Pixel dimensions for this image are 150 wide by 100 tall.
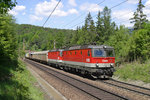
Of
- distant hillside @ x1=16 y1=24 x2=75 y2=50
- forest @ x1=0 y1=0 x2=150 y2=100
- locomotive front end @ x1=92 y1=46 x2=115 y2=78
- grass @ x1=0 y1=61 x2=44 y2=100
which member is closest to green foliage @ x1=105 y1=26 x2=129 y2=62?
forest @ x1=0 y1=0 x2=150 y2=100

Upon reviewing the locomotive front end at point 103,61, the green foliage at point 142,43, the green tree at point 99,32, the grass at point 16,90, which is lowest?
the grass at point 16,90

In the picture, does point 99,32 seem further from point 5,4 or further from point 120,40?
point 5,4

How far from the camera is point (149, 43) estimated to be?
1961 cm

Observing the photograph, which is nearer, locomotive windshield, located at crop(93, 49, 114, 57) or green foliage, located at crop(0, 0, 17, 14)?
green foliage, located at crop(0, 0, 17, 14)

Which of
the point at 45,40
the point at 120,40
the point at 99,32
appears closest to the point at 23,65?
the point at 120,40

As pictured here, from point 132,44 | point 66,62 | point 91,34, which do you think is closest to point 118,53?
point 132,44

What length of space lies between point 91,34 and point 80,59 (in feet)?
141

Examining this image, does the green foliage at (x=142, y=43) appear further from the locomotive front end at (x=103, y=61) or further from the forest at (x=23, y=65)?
the locomotive front end at (x=103, y=61)

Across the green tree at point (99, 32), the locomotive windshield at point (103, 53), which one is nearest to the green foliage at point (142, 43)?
the locomotive windshield at point (103, 53)

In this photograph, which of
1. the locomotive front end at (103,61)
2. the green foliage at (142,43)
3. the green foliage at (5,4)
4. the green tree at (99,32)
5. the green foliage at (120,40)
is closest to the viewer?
the green foliage at (5,4)

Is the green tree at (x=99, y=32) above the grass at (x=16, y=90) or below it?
above

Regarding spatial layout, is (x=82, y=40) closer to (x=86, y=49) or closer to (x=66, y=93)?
(x=86, y=49)

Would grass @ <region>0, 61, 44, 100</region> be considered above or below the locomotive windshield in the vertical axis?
below

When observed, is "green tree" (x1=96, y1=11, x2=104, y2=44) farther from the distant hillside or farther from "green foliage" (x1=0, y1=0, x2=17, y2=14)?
"green foliage" (x1=0, y1=0, x2=17, y2=14)
